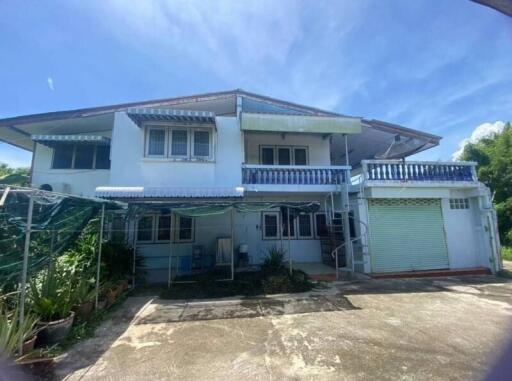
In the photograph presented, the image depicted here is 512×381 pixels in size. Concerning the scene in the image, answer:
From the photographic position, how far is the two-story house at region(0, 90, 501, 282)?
10.4 meters

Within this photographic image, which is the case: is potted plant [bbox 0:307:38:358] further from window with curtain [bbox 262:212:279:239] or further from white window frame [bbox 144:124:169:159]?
window with curtain [bbox 262:212:279:239]

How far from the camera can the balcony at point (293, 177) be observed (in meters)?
10.8

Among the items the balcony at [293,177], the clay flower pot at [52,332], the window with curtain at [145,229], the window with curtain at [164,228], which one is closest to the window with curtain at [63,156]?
the window with curtain at [145,229]

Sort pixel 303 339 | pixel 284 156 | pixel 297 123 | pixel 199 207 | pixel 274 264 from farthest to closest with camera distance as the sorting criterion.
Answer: pixel 284 156
pixel 297 123
pixel 274 264
pixel 199 207
pixel 303 339

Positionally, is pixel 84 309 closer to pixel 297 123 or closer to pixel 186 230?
pixel 186 230

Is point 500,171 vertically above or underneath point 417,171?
above

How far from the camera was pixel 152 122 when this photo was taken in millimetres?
10695

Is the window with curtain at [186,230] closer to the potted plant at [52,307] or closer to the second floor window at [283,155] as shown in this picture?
the second floor window at [283,155]

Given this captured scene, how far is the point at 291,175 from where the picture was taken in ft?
36.1

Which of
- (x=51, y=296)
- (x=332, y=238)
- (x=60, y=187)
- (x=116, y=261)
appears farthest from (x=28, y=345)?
(x=332, y=238)

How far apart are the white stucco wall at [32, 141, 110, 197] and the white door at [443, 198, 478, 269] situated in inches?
614

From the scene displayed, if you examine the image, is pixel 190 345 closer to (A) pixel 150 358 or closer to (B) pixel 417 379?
(A) pixel 150 358

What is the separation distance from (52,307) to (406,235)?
1199 centimetres

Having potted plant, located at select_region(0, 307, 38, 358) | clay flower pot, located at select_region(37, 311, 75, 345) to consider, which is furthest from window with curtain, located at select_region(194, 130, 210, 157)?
Answer: potted plant, located at select_region(0, 307, 38, 358)
